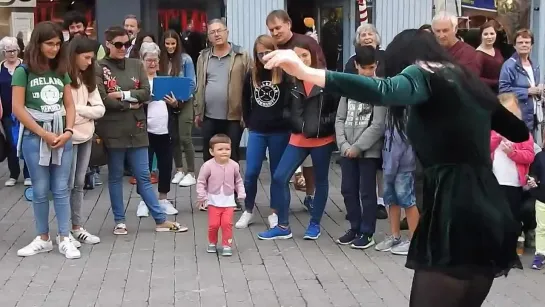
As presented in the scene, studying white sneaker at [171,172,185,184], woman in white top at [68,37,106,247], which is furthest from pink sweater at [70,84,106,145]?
white sneaker at [171,172,185,184]

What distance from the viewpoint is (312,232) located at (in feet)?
25.8

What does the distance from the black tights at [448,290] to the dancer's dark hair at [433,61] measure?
26.8 inches

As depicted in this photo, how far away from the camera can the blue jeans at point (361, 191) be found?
24.5 feet

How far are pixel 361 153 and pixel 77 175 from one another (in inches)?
97.1

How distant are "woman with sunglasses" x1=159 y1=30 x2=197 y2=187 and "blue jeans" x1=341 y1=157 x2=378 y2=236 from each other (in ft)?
8.23

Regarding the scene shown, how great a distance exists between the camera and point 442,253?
361cm

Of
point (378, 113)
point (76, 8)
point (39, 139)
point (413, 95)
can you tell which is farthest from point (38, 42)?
point (76, 8)

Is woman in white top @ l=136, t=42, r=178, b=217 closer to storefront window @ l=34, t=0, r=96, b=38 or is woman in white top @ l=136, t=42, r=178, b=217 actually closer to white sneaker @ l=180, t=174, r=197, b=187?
white sneaker @ l=180, t=174, r=197, b=187

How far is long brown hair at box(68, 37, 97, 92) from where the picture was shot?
23.9 feet

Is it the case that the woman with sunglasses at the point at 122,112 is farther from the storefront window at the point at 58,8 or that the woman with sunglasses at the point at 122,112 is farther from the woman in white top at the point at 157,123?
the storefront window at the point at 58,8

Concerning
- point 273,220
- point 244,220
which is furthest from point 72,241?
point 273,220

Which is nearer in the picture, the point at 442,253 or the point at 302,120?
the point at 442,253

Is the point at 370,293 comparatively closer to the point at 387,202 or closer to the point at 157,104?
the point at 387,202

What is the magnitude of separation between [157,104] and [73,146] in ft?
4.78
